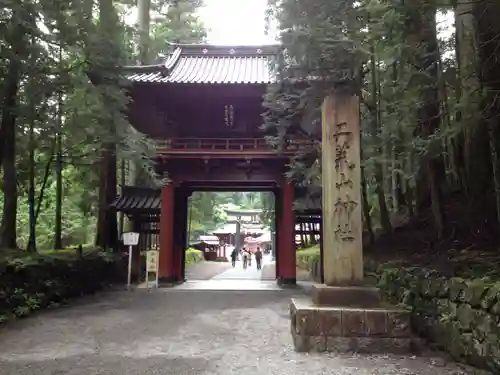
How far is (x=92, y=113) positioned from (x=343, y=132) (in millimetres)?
6212

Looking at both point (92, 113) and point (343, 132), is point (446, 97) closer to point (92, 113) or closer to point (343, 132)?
point (343, 132)

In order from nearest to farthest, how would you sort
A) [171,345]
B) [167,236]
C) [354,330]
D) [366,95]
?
[354,330]
[171,345]
[366,95]
[167,236]

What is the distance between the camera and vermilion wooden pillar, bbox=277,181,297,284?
49.0 feet

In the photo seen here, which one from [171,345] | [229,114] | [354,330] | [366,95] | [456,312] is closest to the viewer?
[456,312]

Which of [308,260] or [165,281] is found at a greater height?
[308,260]

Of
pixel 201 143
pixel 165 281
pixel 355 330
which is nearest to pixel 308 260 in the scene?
pixel 165 281

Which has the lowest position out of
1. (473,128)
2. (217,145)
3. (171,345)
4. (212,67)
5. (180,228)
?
(171,345)

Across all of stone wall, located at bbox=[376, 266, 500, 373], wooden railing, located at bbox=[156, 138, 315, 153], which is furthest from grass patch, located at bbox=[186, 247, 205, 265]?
stone wall, located at bbox=[376, 266, 500, 373]

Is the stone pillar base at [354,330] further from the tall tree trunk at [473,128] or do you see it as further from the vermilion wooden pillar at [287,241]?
the vermilion wooden pillar at [287,241]

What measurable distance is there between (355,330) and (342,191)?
1857 millimetres

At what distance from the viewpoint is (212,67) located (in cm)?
1762

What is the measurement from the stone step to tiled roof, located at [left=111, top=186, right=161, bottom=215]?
11.1 metres

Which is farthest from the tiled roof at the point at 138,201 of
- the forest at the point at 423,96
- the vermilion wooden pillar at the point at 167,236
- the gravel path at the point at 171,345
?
the forest at the point at 423,96

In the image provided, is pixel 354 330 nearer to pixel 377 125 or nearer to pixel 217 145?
pixel 377 125
